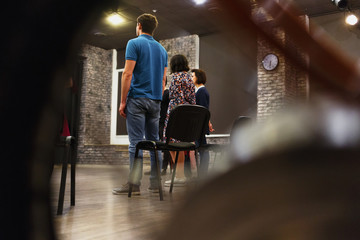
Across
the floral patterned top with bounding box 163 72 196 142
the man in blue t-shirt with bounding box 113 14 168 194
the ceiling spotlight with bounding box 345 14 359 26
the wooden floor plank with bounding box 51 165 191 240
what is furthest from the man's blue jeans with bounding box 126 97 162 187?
the ceiling spotlight with bounding box 345 14 359 26

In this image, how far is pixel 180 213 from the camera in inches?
7.4

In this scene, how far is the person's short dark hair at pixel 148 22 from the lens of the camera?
2006mm

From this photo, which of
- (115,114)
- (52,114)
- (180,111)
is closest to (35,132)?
(52,114)

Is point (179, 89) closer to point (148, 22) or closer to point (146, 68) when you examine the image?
point (146, 68)

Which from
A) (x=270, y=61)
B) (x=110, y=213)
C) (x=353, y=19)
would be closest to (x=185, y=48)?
(x=110, y=213)

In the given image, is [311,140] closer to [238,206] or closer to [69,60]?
[238,206]

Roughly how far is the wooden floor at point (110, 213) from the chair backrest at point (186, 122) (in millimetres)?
523

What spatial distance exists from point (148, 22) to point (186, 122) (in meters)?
0.66

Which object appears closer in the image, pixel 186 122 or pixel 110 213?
pixel 110 213

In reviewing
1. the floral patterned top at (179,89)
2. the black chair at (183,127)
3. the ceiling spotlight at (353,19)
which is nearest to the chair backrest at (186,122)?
the black chair at (183,127)

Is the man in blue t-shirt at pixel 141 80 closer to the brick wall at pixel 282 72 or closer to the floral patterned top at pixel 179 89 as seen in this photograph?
the floral patterned top at pixel 179 89

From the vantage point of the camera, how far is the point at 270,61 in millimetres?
208

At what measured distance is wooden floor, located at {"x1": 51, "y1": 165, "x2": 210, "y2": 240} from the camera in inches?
8.1

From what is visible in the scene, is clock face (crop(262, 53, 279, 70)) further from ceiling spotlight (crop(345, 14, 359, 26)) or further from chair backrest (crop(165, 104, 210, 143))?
chair backrest (crop(165, 104, 210, 143))
